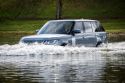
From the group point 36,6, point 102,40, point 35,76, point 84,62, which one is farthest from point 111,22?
point 35,76

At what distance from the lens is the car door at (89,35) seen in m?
28.3

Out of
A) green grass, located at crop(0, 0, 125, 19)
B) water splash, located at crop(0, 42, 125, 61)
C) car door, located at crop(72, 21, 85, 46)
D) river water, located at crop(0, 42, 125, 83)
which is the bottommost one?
river water, located at crop(0, 42, 125, 83)

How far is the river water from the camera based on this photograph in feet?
46.3

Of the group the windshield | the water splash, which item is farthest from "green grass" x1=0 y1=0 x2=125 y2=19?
the water splash

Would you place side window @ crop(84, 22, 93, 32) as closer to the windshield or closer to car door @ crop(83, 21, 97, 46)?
car door @ crop(83, 21, 97, 46)

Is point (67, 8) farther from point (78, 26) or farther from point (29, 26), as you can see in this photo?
point (78, 26)

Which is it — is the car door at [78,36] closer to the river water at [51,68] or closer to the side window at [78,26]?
the side window at [78,26]

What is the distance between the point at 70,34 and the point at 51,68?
10469 millimetres

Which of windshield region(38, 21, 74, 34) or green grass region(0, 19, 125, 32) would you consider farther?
green grass region(0, 19, 125, 32)

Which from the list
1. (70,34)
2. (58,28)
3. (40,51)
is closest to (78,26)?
(58,28)

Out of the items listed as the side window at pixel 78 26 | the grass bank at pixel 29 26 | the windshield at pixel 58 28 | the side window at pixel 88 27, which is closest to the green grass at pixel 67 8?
the grass bank at pixel 29 26

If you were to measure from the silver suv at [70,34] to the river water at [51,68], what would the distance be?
944 mm

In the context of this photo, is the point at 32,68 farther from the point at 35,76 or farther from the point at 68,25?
the point at 68,25

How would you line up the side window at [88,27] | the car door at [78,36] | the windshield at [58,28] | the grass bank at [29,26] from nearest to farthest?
the car door at [78,36]
the windshield at [58,28]
the side window at [88,27]
the grass bank at [29,26]
